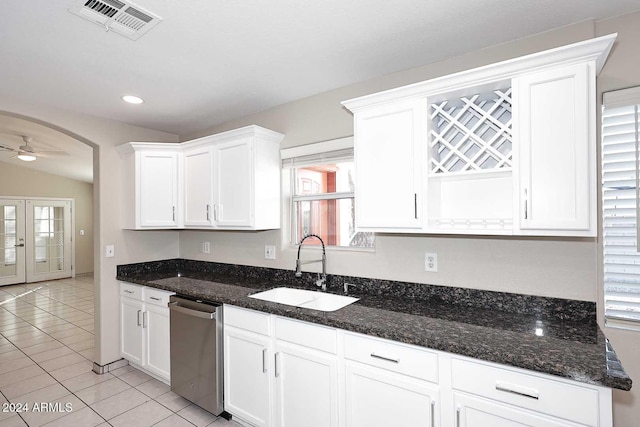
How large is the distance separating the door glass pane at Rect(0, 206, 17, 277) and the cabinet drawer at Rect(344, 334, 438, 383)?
8850 millimetres

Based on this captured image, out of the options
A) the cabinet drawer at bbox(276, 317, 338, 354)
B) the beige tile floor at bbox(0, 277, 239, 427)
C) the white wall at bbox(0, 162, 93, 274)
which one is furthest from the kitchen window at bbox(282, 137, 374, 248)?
the white wall at bbox(0, 162, 93, 274)

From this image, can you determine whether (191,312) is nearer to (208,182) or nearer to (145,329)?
(145,329)

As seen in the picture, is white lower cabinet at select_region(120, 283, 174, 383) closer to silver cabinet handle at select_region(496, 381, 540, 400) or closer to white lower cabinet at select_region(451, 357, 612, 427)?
white lower cabinet at select_region(451, 357, 612, 427)

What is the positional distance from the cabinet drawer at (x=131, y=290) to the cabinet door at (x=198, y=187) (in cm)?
73

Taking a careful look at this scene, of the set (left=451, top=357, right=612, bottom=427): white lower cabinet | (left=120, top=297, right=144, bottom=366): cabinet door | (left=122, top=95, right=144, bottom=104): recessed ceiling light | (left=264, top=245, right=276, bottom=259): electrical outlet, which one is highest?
(left=122, top=95, right=144, bottom=104): recessed ceiling light

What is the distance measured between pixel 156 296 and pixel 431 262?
230cm

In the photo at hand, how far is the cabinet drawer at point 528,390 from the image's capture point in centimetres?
124

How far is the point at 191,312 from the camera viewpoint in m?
2.47

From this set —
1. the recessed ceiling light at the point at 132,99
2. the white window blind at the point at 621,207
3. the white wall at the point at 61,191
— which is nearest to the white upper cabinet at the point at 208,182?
the recessed ceiling light at the point at 132,99

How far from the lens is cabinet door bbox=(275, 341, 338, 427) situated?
1.86 metres

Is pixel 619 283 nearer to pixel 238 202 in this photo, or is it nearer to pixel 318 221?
pixel 318 221

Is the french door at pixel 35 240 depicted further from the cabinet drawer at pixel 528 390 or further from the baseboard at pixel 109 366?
the cabinet drawer at pixel 528 390

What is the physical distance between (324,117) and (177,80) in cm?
113

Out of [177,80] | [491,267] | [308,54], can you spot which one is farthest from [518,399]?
[177,80]
